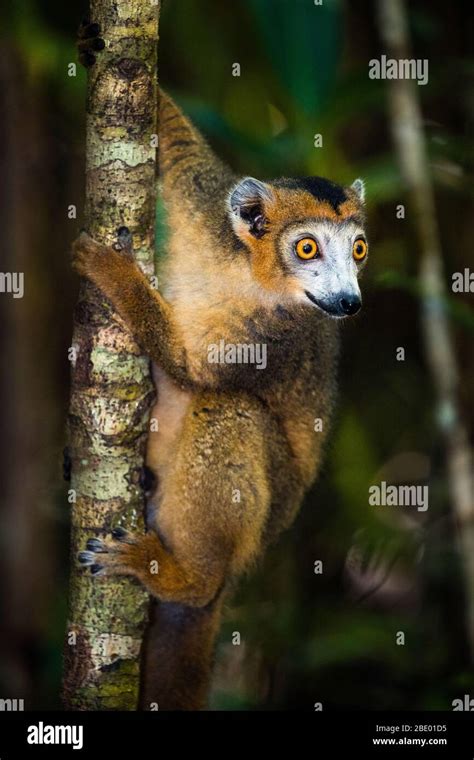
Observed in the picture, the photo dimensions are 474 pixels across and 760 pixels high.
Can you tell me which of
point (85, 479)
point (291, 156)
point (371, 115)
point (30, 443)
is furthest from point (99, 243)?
point (371, 115)

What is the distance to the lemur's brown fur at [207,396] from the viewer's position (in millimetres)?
4809

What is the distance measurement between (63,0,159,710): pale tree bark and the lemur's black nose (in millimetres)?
921

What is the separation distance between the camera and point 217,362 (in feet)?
15.9

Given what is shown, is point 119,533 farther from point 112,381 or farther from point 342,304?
point 342,304

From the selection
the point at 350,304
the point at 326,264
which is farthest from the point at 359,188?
the point at 350,304

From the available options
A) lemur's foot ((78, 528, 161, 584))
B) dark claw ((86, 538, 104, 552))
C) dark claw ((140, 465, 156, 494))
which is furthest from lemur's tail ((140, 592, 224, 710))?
dark claw ((86, 538, 104, 552))

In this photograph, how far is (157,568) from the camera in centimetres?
473

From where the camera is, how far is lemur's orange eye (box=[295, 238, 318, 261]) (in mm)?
4691

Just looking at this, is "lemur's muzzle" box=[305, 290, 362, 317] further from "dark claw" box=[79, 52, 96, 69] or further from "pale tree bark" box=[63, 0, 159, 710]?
"dark claw" box=[79, 52, 96, 69]

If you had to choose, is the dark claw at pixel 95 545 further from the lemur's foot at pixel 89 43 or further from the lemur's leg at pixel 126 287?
the lemur's foot at pixel 89 43

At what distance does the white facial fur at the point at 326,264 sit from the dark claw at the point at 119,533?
1.43m

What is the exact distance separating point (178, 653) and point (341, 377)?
2.97 m

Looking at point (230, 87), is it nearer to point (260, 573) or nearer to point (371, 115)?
point (371, 115)

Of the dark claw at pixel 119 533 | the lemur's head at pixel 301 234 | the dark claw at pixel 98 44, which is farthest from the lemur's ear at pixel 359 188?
the dark claw at pixel 119 533
